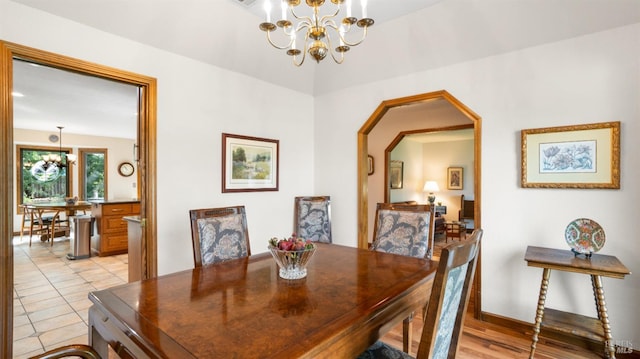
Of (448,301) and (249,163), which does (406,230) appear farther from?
(249,163)

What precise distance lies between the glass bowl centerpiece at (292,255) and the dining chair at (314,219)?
2206 millimetres

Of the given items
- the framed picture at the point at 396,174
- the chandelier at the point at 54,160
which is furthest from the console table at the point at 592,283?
the chandelier at the point at 54,160

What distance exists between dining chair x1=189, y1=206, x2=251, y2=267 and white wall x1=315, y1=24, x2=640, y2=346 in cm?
219

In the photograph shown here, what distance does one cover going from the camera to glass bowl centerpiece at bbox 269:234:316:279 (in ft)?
4.94

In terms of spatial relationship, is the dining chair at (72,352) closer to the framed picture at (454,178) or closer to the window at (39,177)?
the framed picture at (454,178)

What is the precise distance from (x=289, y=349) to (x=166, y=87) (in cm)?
260

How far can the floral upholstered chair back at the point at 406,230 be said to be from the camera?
2273 mm

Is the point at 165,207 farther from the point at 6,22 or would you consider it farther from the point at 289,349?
the point at 289,349

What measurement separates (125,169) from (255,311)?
873 centimetres

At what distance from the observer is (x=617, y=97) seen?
227 centimetres

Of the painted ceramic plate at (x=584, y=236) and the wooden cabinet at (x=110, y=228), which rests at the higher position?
the painted ceramic plate at (x=584, y=236)

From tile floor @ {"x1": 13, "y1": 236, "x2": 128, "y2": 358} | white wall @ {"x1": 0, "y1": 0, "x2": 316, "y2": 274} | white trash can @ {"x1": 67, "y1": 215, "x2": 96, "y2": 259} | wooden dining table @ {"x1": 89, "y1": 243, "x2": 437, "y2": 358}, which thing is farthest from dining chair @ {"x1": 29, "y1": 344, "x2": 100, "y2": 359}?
white trash can @ {"x1": 67, "y1": 215, "x2": 96, "y2": 259}

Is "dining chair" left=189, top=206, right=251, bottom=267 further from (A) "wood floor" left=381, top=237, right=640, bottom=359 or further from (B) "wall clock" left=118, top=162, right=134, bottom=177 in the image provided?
(B) "wall clock" left=118, top=162, right=134, bottom=177

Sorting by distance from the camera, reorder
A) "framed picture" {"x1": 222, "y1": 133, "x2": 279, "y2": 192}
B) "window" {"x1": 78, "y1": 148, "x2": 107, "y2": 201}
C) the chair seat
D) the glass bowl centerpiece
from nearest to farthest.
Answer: the chair seat < the glass bowl centerpiece < "framed picture" {"x1": 222, "y1": 133, "x2": 279, "y2": 192} < "window" {"x1": 78, "y1": 148, "x2": 107, "y2": 201}
